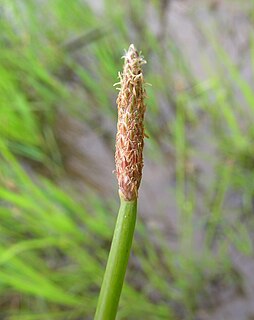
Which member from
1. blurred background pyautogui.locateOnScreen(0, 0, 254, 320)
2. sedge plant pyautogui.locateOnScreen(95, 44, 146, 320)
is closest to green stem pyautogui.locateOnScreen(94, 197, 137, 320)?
sedge plant pyautogui.locateOnScreen(95, 44, 146, 320)

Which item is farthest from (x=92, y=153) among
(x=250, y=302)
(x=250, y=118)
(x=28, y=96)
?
(x=250, y=302)

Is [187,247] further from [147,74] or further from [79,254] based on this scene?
[147,74]

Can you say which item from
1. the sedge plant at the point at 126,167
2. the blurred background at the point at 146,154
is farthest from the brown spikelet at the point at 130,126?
the blurred background at the point at 146,154

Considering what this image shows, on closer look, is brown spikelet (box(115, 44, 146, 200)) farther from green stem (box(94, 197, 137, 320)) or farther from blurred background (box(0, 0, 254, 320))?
blurred background (box(0, 0, 254, 320))

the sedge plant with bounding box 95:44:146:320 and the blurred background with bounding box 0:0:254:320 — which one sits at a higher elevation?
the blurred background with bounding box 0:0:254:320

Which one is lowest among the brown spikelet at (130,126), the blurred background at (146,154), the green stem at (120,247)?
the green stem at (120,247)

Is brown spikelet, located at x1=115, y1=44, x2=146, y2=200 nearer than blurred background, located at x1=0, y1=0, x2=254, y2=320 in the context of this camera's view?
Yes

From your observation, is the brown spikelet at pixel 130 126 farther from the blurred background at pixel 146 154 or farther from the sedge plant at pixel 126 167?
the blurred background at pixel 146 154
